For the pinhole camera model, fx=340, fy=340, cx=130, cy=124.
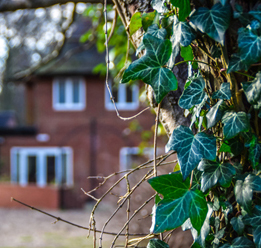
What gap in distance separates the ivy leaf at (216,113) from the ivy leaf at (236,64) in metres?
0.09

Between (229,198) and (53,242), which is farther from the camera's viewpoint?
(53,242)

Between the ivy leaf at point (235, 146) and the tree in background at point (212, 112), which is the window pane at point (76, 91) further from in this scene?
the ivy leaf at point (235, 146)

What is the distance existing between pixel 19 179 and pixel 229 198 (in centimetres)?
1544

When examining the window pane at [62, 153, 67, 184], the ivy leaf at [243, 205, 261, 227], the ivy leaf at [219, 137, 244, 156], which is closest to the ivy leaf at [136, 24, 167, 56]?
the ivy leaf at [219, 137, 244, 156]

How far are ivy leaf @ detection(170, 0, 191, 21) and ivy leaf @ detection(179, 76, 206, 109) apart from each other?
17cm

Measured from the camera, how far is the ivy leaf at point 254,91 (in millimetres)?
767

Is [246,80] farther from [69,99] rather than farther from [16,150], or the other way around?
[16,150]

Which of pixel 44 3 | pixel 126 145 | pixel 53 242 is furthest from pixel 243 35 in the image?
pixel 126 145

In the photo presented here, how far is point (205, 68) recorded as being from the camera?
95cm

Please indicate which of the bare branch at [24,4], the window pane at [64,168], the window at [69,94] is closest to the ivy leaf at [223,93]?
the bare branch at [24,4]

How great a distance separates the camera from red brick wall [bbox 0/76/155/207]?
14.4 meters

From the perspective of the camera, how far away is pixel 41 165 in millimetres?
14984

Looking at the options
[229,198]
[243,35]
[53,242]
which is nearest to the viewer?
[243,35]

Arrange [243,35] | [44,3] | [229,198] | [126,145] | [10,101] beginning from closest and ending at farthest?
[243,35] → [229,198] → [44,3] → [126,145] → [10,101]
